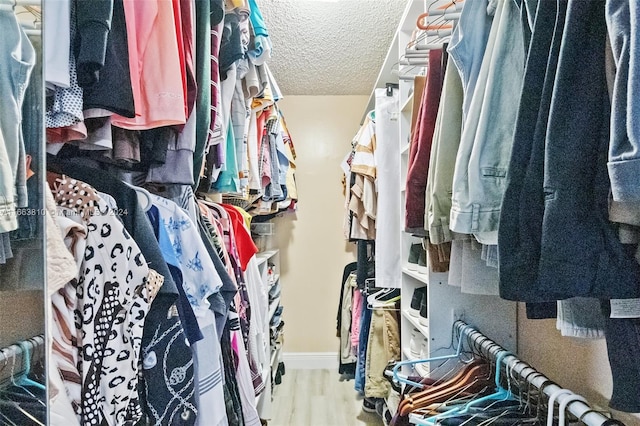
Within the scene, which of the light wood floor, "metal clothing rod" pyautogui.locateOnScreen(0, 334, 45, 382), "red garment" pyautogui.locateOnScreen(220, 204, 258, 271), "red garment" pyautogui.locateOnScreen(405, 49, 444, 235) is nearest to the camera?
"metal clothing rod" pyautogui.locateOnScreen(0, 334, 45, 382)

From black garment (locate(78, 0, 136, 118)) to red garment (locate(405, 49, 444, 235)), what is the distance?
0.76m

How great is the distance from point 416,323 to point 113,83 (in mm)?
1483

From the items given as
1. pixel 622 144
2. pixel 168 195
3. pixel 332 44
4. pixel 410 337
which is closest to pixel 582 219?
pixel 622 144

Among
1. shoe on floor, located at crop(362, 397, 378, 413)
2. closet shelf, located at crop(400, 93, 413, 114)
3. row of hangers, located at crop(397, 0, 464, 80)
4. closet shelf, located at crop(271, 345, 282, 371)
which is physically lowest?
shoe on floor, located at crop(362, 397, 378, 413)

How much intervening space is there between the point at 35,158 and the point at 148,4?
386 millimetres

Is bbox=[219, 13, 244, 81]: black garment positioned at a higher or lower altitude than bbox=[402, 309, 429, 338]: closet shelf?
higher

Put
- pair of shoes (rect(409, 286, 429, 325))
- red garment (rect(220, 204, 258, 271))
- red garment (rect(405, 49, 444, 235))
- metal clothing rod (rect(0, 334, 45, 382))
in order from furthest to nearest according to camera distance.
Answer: pair of shoes (rect(409, 286, 429, 325)) < red garment (rect(220, 204, 258, 271)) < red garment (rect(405, 49, 444, 235)) < metal clothing rod (rect(0, 334, 45, 382))

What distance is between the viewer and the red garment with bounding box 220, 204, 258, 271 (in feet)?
5.41

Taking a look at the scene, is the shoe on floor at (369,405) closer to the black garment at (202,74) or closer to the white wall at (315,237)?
the white wall at (315,237)

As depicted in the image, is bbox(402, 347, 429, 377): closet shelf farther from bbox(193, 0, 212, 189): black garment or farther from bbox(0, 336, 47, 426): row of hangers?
bbox(0, 336, 47, 426): row of hangers

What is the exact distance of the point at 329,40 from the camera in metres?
2.62

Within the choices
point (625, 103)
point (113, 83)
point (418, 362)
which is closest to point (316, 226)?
point (418, 362)

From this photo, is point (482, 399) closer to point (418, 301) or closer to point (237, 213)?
point (418, 301)

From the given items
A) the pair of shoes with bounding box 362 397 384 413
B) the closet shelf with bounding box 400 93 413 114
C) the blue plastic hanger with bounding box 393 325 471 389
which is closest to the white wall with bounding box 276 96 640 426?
the pair of shoes with bounding box 362 397 384 413
